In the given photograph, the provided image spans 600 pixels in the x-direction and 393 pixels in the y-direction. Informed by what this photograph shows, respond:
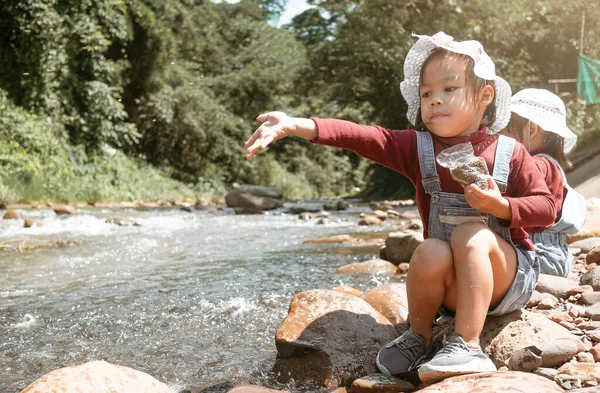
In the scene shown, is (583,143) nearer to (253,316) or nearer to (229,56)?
(253,316)

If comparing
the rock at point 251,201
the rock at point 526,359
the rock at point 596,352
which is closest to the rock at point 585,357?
the rock at point 596,352

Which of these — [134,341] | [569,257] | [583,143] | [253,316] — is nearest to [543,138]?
[569,257]

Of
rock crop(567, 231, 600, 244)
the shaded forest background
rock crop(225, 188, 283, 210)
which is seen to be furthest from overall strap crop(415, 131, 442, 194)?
rock crop(225, 188, 283, 210)

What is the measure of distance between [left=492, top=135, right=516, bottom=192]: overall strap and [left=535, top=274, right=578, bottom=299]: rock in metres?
1.00

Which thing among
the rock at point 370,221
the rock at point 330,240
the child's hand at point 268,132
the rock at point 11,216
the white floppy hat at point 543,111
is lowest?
the rock at point 370,221

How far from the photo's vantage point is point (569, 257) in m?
3.44

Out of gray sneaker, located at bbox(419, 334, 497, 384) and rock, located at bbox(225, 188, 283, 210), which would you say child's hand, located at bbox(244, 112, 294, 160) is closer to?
gray sneaker, located at bbox(419, 334, 497, 384)

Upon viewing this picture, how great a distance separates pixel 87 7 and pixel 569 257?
54.3ft

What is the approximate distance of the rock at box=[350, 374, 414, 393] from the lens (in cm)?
223

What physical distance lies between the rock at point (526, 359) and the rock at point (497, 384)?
8.4 inches

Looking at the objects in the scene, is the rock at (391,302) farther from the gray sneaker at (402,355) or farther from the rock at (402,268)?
the rock at (402,268)

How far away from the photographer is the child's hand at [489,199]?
2.10 m

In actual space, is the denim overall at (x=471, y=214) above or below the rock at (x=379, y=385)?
above

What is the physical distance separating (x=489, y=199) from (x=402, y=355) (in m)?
0.74
